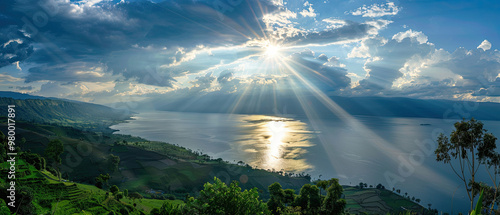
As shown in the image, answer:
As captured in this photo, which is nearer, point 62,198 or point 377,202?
point 62,198

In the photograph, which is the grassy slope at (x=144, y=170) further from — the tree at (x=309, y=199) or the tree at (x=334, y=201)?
the tree at (x=334, y=201)

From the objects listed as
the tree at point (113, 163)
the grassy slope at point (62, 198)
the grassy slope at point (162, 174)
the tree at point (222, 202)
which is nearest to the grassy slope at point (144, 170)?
the grassy slope at point (162, 174)

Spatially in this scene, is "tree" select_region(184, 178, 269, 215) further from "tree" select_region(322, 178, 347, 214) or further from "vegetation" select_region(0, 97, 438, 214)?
"tree" select_region(322, 178, 347, 214)

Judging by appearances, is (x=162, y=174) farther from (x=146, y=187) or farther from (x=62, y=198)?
(x=62, y=198)

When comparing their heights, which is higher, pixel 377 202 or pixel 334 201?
pixel 334 201

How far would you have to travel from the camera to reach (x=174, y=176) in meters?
101

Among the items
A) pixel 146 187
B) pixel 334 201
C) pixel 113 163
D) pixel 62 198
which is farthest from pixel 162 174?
pixel 334 201

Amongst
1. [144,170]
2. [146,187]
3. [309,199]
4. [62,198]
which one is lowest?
[146,187]

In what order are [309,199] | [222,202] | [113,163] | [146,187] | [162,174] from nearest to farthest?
[222,202]
[309,199]
[146,187]
[113,163]
[162,174]

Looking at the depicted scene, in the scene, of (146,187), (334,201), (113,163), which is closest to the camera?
(334,201)

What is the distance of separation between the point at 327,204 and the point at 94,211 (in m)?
37.5

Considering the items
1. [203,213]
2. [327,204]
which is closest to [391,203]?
[327,204]

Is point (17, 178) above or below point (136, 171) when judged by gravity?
above

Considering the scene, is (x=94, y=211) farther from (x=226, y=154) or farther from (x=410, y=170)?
(x=410, y=170)
